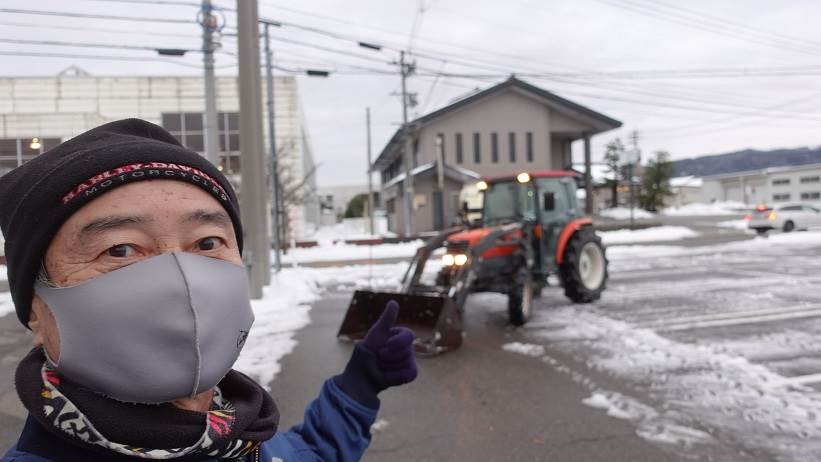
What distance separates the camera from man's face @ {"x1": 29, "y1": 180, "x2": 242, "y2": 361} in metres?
1.17

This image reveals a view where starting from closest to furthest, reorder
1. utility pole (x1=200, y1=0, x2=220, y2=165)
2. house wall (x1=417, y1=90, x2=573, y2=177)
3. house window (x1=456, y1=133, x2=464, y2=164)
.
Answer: utility pole (x1=200, y1=0, x2=220, y2=165) → house wall (x1=417, y1=90, x2=573, y2=177) → house window (x1=456, y1=133, x2=464, y2=164)

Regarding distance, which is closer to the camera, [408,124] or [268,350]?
[268,350]

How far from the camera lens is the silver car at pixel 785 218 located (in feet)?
82.9

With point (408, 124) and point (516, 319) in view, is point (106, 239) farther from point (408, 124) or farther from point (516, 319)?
point (408, 124)

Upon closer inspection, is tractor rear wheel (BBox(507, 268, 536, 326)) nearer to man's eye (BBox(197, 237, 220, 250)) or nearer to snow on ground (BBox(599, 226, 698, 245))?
man's eye (BBox(197, 237, 220, 250))

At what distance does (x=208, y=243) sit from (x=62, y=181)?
1.09 ft

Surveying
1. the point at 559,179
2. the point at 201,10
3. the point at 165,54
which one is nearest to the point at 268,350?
the point at 559,179

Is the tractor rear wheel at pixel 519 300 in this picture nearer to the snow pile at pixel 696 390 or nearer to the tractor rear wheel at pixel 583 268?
the snow pile at pixel 696 390

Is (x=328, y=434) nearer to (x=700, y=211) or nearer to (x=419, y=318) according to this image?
(x=419, y=318)

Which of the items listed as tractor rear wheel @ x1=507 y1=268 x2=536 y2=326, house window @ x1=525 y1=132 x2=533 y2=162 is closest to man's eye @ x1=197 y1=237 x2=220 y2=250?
tractor rear wheel @ x1=507 y1=268 x2=536 y2=326

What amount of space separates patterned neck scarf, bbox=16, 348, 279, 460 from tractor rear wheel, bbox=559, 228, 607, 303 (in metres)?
8.52

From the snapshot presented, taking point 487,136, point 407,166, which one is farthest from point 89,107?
point 487,136

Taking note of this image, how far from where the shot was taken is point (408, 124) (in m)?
30.2

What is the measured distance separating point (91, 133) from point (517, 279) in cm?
692
